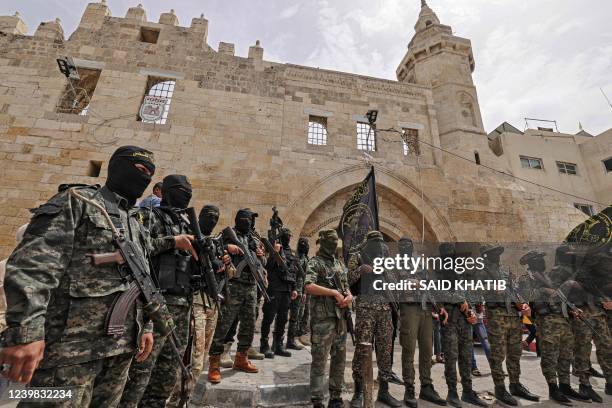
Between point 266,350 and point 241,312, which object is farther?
point 266,350

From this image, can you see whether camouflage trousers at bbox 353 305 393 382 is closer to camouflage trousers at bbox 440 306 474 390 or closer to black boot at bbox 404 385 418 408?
black boot at bbox 404 385 418 408

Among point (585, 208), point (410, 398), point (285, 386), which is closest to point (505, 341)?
point (410, 398)

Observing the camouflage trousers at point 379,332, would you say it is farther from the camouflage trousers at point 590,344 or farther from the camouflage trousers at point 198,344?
the camouflage trousers at point 590,344

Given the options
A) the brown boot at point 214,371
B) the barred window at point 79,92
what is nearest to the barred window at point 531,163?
the brown boot at point 214,371

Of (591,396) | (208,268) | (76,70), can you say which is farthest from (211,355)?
(76,70)

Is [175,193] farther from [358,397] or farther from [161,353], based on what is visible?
[358,397]

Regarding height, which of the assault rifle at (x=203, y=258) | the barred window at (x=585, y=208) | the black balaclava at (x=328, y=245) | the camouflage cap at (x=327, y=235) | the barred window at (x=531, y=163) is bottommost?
the assault rifle at (x=203, y=258)

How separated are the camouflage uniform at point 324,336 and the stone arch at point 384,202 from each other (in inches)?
223

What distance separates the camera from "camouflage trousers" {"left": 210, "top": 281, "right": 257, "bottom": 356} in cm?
354

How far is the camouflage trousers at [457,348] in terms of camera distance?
377 centimetres

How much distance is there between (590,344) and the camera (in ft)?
14.6

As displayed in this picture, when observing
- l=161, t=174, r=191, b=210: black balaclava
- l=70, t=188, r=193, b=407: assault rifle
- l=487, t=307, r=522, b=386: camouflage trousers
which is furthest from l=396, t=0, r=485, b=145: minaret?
l=70, t=188, r=193, b=407: assault rifle

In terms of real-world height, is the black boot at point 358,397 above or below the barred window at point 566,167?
below

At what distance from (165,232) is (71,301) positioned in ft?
A: 3.88
